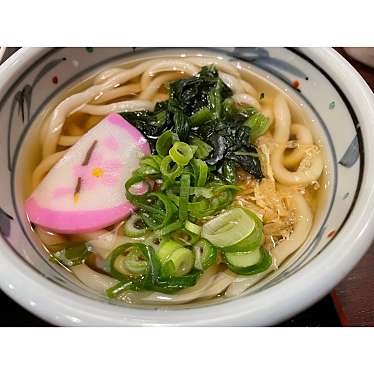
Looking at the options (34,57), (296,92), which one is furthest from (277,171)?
(34,57)

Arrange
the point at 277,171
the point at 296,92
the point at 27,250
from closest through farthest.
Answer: the point at 27,250, the point at 277,171, the point at 296,92

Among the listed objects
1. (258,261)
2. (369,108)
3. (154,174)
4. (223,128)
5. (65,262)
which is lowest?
(65,262)

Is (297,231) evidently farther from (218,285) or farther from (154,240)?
(154,240)

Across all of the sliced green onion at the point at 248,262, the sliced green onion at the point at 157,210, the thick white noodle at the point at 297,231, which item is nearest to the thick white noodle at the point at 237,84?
the thick white noodle at the point at 297,231

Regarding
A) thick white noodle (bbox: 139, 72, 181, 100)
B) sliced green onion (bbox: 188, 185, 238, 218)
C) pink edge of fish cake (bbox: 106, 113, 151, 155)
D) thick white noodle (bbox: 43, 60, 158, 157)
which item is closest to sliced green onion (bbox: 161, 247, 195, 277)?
sliced green onion (bbox: 188, 185, 238, 218)

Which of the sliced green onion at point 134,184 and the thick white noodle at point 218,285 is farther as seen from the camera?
the sliced green onion at point 134,184

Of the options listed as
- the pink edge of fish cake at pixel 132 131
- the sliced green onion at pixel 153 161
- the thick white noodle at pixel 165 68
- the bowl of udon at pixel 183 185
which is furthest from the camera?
the thick white noodle at pixel 165 68

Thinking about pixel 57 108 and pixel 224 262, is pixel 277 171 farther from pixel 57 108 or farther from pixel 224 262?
pixel 57 108

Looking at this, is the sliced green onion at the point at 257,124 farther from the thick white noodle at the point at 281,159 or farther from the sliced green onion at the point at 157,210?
the sliced green onion at the point at 157,210

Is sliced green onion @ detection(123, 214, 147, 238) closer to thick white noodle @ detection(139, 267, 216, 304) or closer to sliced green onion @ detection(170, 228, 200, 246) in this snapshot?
sliced green onion @ detection(170, 228, 200, 246)
